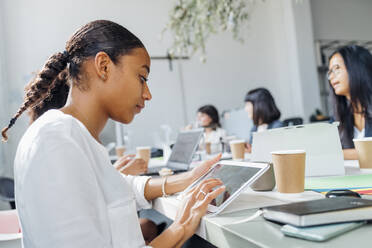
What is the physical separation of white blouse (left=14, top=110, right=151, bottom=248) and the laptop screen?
0.92 m

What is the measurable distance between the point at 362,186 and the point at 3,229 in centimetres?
117

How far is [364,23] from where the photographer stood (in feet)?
20.0

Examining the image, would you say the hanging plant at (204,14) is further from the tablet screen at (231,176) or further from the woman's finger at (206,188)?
the woman's finger at (206,188)

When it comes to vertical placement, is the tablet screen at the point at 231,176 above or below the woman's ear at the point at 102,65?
below

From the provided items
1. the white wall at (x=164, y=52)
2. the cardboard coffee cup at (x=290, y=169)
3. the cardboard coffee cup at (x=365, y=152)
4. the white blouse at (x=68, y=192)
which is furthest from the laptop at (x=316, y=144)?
the white wall at (x=164, y=52)

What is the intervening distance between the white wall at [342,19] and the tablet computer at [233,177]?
5.46m

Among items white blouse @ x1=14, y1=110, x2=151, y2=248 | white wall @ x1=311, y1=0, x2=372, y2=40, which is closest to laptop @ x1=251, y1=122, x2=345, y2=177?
white blouse @ x1=14, y1=110, x2=151, y2=248

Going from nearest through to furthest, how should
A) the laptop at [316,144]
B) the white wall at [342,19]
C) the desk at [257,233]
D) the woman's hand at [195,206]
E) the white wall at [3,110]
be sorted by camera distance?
the desk at [257,233] < the woman's hand at [195,206] < the laptop at [316,144] < the white wall at [3,110] < the white wall at [342,19]

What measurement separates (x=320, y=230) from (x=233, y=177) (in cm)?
35

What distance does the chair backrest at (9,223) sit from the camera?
1.10 m

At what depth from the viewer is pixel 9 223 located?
1.13 metres

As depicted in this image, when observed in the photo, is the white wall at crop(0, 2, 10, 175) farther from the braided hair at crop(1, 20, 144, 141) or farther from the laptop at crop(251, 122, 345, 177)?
the laptop at crop(251, 122, 345, 177)

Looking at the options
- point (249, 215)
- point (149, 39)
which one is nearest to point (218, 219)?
point (249, 215)

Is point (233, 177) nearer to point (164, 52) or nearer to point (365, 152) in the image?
point (365, 152)
